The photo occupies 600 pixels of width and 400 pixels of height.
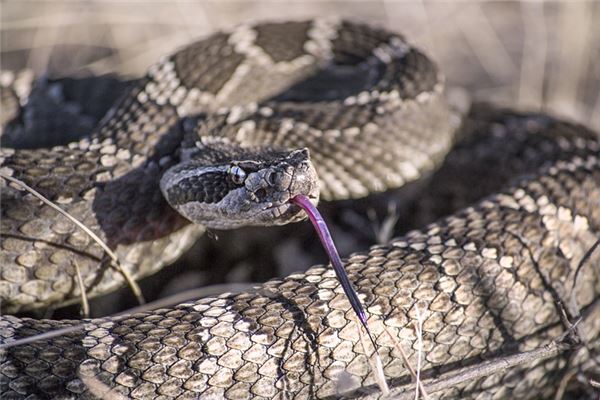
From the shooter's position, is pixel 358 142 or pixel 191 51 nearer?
pixel 358 142

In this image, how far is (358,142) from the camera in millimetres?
5801

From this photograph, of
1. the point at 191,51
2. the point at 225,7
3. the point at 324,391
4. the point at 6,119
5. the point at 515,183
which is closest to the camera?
the point at 324,391

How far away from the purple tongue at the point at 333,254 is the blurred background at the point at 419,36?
3936mm

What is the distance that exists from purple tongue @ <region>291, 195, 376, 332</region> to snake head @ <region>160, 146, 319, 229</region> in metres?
0.10

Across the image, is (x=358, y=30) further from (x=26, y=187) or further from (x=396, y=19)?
(x=26, y=187)

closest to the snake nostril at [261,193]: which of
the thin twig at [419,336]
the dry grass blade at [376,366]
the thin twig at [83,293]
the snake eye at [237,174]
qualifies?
the snake eye at [237,174]

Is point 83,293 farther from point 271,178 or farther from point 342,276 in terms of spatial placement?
point 342,276

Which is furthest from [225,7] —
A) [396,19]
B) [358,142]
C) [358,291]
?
[358,291]

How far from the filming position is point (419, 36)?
9.16 meters

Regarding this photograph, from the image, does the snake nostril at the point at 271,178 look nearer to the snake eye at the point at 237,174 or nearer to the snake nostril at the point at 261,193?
the snake nostril at the point at 261,193

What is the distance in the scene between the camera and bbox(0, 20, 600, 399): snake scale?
3975 millimetres

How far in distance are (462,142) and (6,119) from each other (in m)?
4.31

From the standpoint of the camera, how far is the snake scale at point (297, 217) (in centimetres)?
397

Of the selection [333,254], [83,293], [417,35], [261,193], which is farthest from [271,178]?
[417,35]
